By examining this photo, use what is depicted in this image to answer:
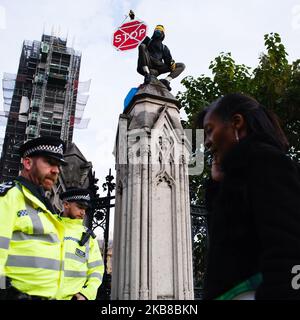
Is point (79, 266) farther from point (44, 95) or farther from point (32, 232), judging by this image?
point (44, 95)

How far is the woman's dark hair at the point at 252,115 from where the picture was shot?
1.27 m

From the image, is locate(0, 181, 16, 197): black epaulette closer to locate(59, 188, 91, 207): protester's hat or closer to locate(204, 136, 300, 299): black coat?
locate(204, 136, 300, 299): black coat

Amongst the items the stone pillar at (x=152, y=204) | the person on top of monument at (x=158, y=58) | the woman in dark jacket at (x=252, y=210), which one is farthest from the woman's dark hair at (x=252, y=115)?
the person on top of monument at (x=158, y=58)

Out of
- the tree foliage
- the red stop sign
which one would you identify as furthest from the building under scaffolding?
the red stop sign

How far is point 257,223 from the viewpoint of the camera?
1023mm

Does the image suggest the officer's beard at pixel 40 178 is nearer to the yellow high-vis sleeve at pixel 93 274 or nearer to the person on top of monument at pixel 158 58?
the yellow high-vis sleeve at pixel 93 274

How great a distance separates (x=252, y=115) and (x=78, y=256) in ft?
8.43

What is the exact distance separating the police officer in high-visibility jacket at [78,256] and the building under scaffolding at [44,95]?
40.1 m

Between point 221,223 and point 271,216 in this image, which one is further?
point 221,223

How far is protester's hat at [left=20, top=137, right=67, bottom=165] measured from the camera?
2539mm

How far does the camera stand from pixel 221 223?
3.89 feet

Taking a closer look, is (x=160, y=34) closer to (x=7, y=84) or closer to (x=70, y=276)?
(x=70, y=276)

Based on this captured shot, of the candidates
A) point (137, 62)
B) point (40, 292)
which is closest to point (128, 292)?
point (40, 292)

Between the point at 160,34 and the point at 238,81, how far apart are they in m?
7.60
